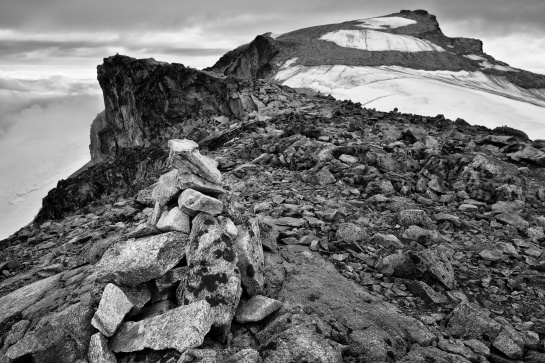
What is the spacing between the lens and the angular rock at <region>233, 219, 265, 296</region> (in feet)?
22.5

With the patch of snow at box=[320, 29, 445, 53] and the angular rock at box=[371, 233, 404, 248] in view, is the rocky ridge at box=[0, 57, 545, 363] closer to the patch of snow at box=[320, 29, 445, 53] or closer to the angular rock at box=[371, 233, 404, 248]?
the angular rock at box=[371, 233, 404, 248]

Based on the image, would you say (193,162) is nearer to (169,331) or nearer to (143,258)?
(143,258)

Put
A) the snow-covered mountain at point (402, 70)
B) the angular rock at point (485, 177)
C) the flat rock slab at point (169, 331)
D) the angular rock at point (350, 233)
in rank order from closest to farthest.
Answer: the flat rock slab at point (169, 331)
the angular rock at point (350, 233)
the angular rock at point (485, 177)
the snow-covered mountain at point (402, 70)

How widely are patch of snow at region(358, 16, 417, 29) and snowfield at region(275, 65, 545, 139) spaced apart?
18102 millimetres

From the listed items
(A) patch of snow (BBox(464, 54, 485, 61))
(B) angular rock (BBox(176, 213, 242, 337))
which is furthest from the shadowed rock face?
(A) patch of snow (BBox(464, 54, 485, 61))

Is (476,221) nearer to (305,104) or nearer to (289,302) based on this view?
(289,302)

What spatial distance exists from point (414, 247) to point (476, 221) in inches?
116

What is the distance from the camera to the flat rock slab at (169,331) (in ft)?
17.9

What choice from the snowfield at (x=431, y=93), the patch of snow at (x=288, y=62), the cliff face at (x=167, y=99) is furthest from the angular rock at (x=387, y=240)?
the patch of snow at (x=288, y=62)

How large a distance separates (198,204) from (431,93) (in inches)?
1146

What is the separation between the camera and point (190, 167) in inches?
311

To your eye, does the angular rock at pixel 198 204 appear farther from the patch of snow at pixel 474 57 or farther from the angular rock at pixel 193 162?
the patch of snow at pixel 474 57

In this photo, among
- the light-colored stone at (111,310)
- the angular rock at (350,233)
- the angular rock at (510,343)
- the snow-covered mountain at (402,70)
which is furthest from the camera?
the snow-covered mountain at (402,70)

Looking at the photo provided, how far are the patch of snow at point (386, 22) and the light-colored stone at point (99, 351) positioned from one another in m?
59.4
